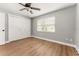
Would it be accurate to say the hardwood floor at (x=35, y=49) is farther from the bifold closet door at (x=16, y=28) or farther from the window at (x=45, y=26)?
the window at (x=45, y=26)

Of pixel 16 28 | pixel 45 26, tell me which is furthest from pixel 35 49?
pixel 16 28

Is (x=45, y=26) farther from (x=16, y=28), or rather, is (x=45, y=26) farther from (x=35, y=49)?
(x=16, y=28)

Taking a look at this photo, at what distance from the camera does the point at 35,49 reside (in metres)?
2.17

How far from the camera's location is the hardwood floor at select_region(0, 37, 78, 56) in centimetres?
183

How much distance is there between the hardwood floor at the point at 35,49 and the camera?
183 cm

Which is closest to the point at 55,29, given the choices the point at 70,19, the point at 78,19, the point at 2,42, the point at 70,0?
the point at 70,19

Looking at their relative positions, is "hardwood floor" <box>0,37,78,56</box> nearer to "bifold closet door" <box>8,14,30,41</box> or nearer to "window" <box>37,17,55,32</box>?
"bifold closet door" <box>8,14,30,41</box>

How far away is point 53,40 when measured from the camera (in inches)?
112

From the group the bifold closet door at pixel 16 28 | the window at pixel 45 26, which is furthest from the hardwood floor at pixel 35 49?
the window at pixel 45 26

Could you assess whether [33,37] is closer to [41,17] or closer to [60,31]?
[41,17]

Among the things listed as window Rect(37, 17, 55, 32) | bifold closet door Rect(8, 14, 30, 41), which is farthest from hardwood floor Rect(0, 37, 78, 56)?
window Rect(37, 17, 55, 32)

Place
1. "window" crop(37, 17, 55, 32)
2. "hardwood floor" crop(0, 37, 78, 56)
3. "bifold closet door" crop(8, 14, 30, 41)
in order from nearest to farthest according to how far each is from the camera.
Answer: "hardwood floor" crop(0, 37, 78, 56) → "window" crop(37, 17, 55, 32) → "bifold closet door" crop(8, 14, 30, 41)

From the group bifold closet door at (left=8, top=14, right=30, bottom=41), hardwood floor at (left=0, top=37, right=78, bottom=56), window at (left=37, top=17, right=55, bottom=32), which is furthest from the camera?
bifold closet door at (left=8, top=14, right=30, bottom=41)

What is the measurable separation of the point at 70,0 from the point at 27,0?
80cm
